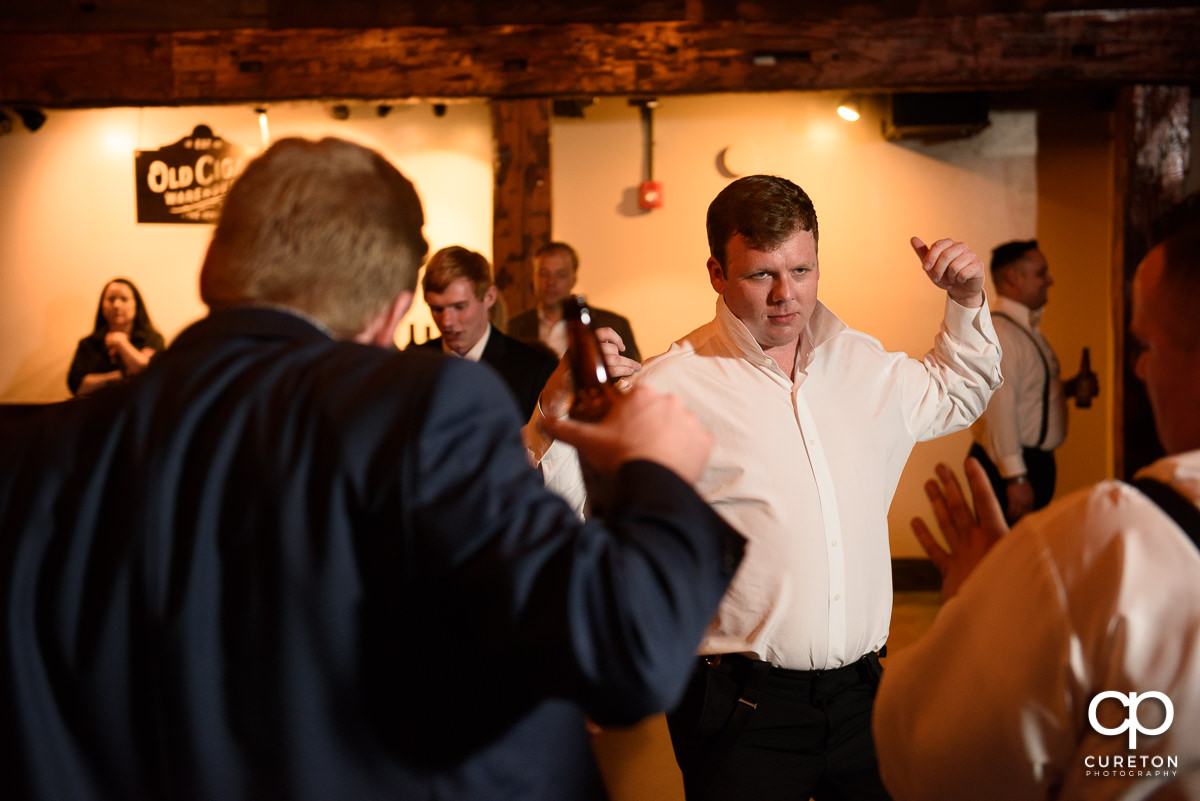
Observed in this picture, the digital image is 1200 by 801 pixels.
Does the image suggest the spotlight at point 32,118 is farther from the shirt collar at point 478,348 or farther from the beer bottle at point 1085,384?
the beer bottle at point 1085,384

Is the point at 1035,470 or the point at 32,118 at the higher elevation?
the point at 32,118

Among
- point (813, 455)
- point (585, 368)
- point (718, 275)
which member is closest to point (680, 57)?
point (718, 275)

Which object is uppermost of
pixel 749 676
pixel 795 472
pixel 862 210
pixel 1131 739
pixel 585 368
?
pixel 862 210

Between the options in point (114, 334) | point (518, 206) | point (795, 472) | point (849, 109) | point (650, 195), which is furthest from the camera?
point (650, 195)

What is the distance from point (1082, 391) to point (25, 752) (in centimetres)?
471

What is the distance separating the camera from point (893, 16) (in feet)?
15.4

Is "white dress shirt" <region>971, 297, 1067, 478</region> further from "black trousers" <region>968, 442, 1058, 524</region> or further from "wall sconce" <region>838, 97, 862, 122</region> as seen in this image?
"wall sconce" <region>838, 97, 862, 122</region>

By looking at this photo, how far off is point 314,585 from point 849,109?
5.45 m

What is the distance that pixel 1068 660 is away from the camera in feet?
3.21

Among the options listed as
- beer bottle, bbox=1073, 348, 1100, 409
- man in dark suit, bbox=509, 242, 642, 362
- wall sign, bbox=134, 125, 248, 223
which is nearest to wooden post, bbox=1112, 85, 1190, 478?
beer bottle, bbox=1073, 348, 1100, 409

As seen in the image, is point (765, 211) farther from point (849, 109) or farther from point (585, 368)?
point (849, 109)

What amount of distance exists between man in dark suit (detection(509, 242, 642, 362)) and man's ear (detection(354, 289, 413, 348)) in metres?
3.65

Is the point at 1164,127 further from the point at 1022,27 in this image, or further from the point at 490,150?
the point at 490,150

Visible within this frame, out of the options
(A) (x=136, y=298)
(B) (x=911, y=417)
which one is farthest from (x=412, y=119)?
(B) (x=911, y=417)
